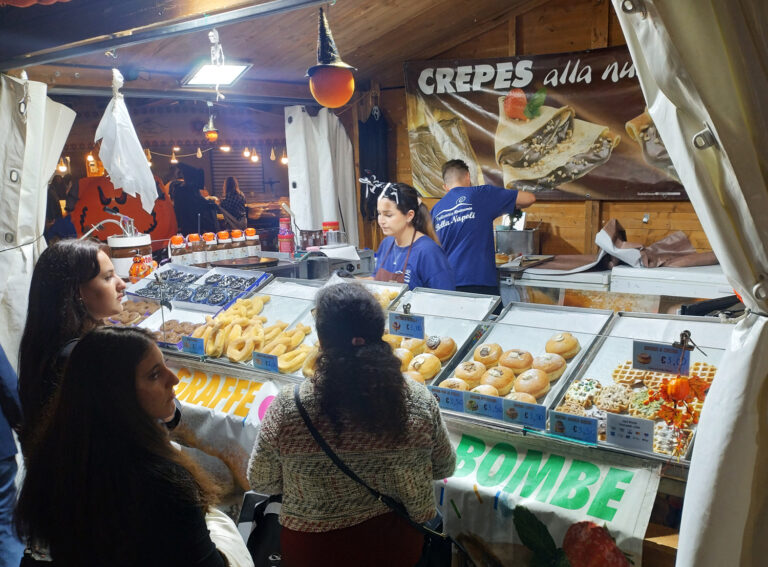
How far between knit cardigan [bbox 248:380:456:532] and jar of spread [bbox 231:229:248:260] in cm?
336

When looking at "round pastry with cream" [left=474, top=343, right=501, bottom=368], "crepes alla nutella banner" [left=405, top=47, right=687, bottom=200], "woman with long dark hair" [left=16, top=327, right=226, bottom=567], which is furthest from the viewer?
"crepes alla nutella banner" [left=405, top=47, right=687, bottom=200]

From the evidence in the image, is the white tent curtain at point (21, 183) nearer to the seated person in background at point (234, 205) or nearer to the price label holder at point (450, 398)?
the price label holder at point (450, 398)

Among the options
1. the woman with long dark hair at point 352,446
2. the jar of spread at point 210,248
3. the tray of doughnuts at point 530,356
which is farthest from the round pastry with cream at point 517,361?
the jar of spread at point 210,248

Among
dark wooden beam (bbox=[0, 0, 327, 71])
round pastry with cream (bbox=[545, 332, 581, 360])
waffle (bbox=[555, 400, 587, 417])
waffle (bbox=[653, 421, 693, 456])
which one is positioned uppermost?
dark wooden beam (bbox=[0, 0, 327, 71])

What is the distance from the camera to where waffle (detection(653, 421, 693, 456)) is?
5.97 feet

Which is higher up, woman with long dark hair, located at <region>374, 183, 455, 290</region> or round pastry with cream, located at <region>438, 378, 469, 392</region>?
woman with long dark hair, located at <region>374, 183, 455, 290</region>

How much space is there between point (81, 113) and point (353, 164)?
15.9 ft

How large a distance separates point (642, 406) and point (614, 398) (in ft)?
0.30

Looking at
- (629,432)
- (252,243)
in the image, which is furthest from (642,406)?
(252,243)

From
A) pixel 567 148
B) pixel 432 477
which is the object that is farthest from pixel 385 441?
pixel 567 148

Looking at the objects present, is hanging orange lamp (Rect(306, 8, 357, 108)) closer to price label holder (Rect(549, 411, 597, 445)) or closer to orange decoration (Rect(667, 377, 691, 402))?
price label holder (Rect(549, 411, 597, 445))

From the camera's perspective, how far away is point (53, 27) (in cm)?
302

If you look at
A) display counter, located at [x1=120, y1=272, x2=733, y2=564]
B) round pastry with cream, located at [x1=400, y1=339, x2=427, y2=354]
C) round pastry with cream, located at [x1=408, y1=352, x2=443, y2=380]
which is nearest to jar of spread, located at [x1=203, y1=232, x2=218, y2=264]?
display counter, located at [x1=120, y1=272, x2=733, y2=564]

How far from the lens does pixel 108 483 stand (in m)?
1.46
